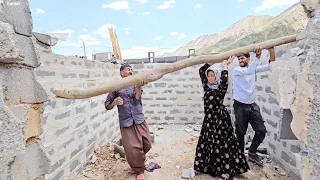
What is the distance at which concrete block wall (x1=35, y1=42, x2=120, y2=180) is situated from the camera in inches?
116

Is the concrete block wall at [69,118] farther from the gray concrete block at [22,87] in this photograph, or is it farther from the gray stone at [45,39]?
the gray concrete block at [22,87]

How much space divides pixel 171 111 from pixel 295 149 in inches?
166

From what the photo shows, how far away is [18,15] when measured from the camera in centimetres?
116

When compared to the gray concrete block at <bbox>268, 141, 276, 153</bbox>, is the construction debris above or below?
below

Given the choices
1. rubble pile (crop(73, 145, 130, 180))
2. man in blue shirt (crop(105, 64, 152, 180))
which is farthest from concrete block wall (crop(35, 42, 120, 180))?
man in blue shirt (crop(105, 64, 152, 180))

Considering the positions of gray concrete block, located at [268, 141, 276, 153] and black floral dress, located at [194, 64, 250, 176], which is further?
gray concrete block, located at [268, 141, 276, 153]

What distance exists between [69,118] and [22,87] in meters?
2.40

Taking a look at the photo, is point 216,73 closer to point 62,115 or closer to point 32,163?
point 62,115

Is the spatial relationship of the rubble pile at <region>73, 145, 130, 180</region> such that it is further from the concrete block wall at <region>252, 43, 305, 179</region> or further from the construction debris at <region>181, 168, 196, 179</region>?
the concrete block wall at <region>252, 43, 305, 179</region>

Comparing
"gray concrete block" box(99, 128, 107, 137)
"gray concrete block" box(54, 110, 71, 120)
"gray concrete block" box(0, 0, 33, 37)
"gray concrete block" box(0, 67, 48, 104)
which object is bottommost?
"gray concrete block" box(99, 128, 107, 137)

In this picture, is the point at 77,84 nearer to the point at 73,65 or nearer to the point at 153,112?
the point at 73,65

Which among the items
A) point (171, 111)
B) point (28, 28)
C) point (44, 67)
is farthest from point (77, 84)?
point (171, 111)

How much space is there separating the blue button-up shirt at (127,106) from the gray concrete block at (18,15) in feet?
7.76

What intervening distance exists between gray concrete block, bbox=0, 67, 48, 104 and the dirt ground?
8.65 feet
